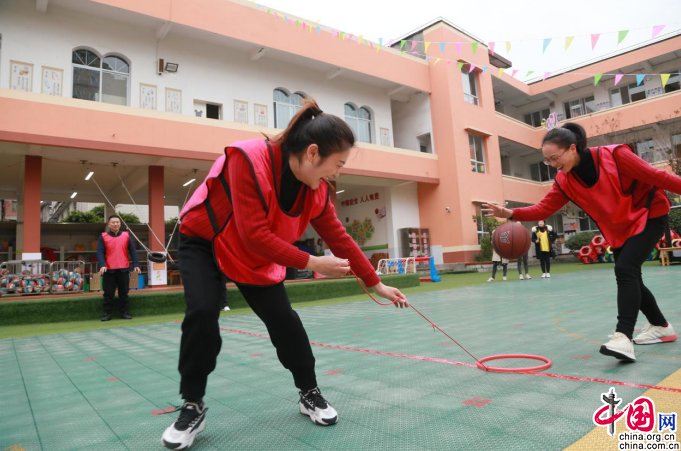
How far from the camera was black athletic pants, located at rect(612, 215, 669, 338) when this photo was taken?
2891 millimetres

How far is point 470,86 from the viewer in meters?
21.6

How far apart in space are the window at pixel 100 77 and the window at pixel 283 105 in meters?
5.17

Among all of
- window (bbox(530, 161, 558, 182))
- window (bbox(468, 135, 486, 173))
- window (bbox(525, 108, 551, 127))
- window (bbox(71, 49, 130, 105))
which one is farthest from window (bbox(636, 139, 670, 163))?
window (bbox(71, 49, 130, 105))

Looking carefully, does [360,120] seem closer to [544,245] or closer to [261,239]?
[544,245]

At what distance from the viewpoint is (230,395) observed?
2.76 meters

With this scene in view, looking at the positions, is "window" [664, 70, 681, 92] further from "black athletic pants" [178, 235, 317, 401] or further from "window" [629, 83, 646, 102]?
"black athletic pants" [178, 235, 317, 401]

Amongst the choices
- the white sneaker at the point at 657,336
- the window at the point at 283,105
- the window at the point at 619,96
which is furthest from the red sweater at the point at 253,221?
the window at the point at 619,96

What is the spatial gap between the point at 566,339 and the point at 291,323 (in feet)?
9.33

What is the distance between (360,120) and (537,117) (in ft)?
43.7

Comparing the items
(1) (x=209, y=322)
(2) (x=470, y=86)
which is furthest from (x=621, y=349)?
(2) (x=470, y=86)

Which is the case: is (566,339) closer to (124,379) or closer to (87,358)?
(124,379)

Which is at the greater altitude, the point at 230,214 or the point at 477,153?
the point at 477,153

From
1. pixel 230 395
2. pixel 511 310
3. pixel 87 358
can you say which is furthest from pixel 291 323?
pixel 511 310

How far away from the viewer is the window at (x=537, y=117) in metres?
26.7
